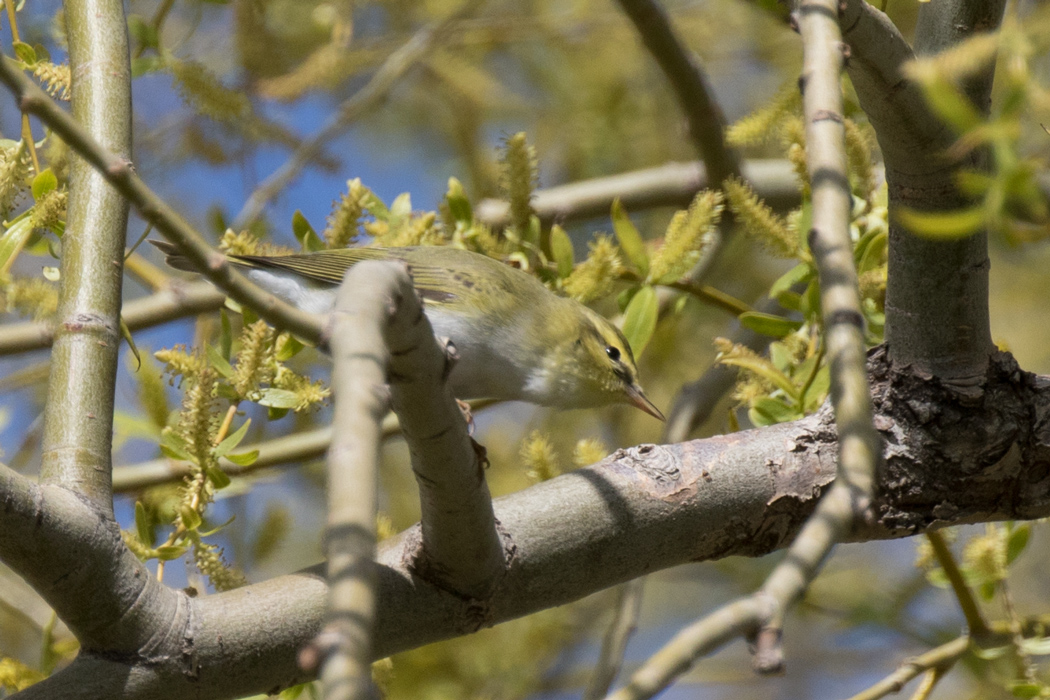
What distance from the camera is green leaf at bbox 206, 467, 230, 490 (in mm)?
2100

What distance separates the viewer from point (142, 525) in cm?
208

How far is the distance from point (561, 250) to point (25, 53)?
1288mm

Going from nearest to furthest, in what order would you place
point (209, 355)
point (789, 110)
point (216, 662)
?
point (216, 662)
point (209, 355)
point (789, 110)

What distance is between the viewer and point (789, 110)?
7.89 ft

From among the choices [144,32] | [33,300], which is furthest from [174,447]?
[144,32]

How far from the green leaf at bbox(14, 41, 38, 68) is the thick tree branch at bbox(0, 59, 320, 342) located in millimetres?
1122

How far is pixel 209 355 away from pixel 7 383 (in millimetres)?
2015

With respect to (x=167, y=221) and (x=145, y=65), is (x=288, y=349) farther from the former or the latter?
(x=167, y=221)

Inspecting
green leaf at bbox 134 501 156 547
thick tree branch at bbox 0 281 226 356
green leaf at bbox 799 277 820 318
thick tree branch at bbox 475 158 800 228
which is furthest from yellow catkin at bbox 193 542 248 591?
thick tree branch at bbox 475 158 800 228

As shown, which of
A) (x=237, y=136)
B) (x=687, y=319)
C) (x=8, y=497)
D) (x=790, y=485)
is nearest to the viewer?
(x=8, y=497)

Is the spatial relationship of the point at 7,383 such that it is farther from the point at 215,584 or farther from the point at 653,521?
the point at 653,521

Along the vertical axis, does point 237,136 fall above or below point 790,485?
above

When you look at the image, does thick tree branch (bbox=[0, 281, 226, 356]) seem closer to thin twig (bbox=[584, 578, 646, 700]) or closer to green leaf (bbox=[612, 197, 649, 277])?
green leaf (bbox=[612, 197, 649, 277])

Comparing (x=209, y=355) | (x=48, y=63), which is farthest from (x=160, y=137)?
(x=209, y=355)
